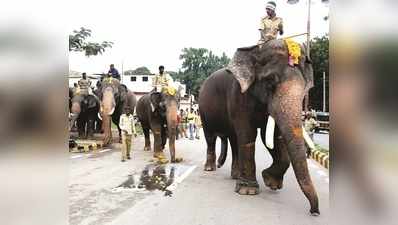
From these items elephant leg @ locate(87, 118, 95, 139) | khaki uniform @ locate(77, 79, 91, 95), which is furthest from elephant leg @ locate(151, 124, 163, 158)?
elephant leg @ locate(87, 118, 95, 139)

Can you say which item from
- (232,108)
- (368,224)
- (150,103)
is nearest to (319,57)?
(150,103)

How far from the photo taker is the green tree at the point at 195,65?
65000 mm

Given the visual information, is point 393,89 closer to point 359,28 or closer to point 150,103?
point 359,28

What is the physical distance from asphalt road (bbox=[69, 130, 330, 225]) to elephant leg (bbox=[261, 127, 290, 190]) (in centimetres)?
15

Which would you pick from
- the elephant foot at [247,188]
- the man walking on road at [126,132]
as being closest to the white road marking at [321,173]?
the elephant foot at [247,188]

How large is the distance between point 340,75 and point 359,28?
140 millimetres

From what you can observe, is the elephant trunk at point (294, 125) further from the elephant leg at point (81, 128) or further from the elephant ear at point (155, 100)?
the elephant leg at point (81, 128)

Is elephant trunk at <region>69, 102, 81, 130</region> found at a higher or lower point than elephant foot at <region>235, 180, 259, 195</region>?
higher

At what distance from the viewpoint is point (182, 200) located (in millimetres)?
6539

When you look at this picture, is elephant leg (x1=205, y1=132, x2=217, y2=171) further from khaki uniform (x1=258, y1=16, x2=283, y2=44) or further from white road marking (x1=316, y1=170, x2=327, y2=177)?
khaki uniform (x1=258, y1=16, x2=283, y2=44)

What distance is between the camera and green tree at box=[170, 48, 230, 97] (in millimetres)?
65000

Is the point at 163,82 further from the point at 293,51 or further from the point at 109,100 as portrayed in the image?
the point at 293,51

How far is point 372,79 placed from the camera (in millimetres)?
1259

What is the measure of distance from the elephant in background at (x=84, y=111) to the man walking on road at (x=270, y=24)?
9.04 m
